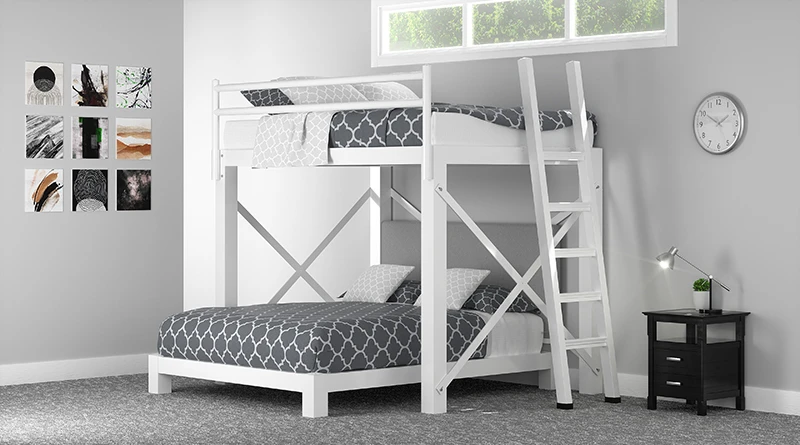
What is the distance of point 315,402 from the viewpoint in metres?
5.66

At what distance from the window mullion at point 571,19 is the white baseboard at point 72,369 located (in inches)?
128

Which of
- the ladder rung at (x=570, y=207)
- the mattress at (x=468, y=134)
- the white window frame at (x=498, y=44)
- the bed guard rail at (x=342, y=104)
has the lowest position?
the ladder rung at (x=570, y=207)

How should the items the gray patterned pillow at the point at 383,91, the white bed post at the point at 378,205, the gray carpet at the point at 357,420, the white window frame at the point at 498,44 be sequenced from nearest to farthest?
the gray carpet at the point at 357,420 → the white window frame at the point at 498,44 → the gray patterned pillow at the point at 383,91 → the white bed post at the point at 378,205

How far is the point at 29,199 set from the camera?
7.09 meters

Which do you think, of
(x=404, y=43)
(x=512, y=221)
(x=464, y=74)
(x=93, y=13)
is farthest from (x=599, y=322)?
(x=93, y=13)

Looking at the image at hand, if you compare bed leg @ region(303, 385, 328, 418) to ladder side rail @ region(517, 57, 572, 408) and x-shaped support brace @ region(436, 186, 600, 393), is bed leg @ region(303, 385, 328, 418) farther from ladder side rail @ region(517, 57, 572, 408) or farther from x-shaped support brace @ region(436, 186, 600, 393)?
ladder side rail @ region(517, 57, 572, 408)

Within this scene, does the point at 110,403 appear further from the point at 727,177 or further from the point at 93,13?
the point at 727,177

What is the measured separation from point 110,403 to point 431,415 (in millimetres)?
1654

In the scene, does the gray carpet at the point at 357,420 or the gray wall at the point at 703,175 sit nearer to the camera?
the gray carpet at the point at 357,420

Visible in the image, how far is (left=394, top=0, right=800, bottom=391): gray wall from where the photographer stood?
596cm

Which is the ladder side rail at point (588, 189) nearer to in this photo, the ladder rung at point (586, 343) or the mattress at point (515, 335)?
the ladder rung at point (586, 343)

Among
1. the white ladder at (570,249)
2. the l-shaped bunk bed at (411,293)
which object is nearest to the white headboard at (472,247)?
the l-shaped bunk bed at (411,293)

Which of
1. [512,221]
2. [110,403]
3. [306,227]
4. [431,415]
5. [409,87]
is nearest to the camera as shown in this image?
[431,415]

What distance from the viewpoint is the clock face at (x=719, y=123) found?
610cm
